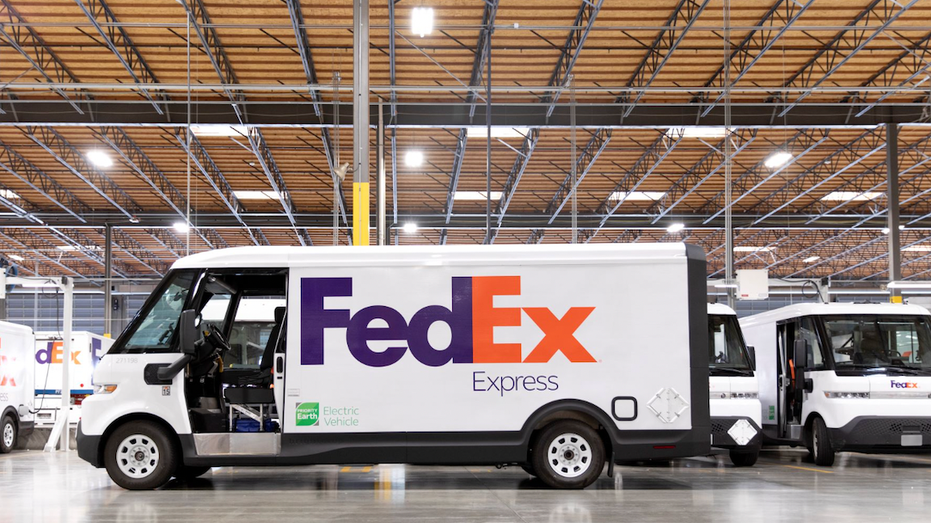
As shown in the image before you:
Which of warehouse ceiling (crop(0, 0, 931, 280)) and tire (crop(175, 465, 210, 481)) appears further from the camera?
warehouse ceiling (crop(0, 0, 931, 280))

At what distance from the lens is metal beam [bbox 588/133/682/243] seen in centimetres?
2514

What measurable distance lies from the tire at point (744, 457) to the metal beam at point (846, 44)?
9.73 m

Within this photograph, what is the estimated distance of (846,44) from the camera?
1895cm

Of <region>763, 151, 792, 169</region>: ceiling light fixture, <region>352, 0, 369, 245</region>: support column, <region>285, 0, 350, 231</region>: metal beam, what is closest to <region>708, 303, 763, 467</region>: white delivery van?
<region>352, 0, 369, 245</region>: support column

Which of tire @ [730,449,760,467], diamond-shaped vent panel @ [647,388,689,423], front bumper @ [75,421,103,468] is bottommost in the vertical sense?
tire @ [730,449,760,467]

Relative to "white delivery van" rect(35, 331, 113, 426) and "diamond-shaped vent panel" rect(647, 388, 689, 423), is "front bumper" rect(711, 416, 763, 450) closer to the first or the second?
"diamond-shaped vent panel" rect(647, 388, 689, 423)

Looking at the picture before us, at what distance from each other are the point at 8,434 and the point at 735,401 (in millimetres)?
12903

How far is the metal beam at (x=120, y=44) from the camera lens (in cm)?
1662

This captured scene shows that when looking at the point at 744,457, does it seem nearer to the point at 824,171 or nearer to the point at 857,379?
the point at 857,379

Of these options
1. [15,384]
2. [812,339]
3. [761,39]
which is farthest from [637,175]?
[15,384]

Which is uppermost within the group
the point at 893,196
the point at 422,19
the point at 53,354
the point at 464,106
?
the point at 422,19

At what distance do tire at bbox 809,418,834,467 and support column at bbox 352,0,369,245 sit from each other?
7.32 metres

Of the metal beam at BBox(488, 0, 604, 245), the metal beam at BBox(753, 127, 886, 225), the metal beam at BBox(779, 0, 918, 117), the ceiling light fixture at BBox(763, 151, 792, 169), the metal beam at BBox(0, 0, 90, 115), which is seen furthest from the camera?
the metal beam at BBox(753, 127, 886, 225)

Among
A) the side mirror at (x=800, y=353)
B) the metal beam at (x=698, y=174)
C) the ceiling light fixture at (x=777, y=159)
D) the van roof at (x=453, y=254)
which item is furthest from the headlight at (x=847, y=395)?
the ceiling light fixture at (x=777, y=159)
